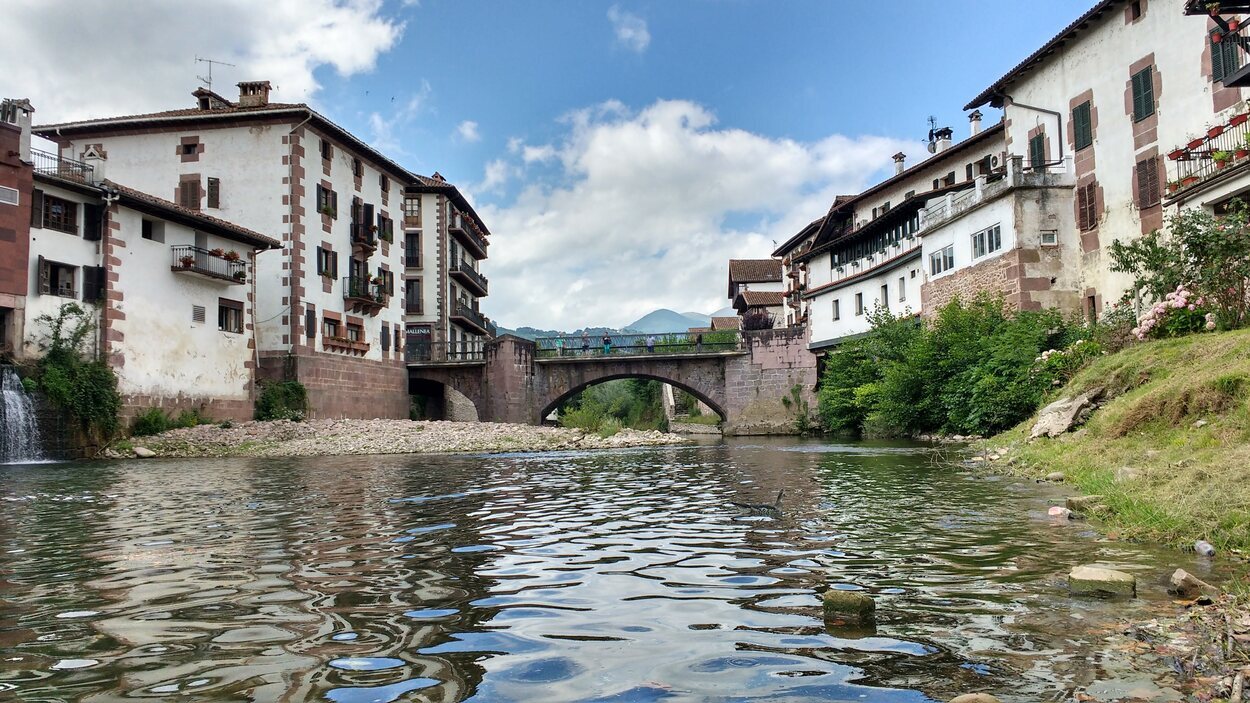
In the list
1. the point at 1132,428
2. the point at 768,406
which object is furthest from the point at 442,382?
the point at 1132,428

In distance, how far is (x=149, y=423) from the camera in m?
30.8

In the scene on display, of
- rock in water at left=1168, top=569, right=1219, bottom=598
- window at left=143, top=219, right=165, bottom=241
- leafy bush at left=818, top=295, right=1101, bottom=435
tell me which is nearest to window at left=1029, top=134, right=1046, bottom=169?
leafy bush at left=818, top=295, right=1101, bottom=435

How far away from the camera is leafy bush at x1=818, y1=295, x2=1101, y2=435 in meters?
25.1

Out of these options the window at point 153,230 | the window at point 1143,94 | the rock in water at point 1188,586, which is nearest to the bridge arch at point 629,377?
the window at point 153,230

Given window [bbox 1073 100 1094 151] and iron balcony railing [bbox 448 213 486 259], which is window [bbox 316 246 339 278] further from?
window [bbox 1073 100 1094 151]

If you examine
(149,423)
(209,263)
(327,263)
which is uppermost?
(327,263)

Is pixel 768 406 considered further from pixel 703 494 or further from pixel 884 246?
pixel 703 494

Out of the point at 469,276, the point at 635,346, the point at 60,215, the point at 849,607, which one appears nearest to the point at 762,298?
the point at 469,276

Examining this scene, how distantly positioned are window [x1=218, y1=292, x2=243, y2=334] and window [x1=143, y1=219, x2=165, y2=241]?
3.80 metres

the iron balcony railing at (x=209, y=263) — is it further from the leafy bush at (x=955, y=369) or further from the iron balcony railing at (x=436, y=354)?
the leafy bush at (x=955, y=369)

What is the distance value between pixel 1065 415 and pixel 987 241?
58.4 ft

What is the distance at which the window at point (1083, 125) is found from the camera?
31.9 m

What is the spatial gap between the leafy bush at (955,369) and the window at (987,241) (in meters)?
2.11

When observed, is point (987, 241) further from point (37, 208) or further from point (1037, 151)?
point (37, 208)
